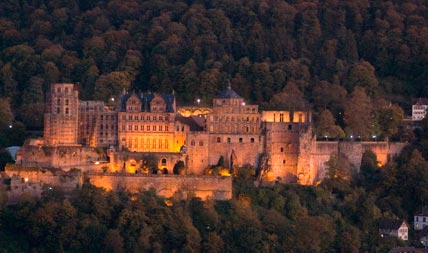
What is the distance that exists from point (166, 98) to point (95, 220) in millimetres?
12772

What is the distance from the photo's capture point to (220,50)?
119 m

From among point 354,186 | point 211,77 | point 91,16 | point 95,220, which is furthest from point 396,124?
point 91,16

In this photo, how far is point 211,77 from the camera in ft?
359

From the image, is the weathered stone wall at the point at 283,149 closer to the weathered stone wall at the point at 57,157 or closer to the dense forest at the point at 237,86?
the dense forest at the point at 237,86

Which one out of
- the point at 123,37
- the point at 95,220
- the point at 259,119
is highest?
the point at 123,37

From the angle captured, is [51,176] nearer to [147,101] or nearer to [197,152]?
[197,152]

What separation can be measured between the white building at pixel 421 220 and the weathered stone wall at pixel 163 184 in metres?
11.9

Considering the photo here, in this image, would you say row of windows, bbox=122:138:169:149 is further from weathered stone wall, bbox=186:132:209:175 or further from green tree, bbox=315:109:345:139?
green tree, bbox=315:109:345:139

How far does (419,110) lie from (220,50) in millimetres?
18692

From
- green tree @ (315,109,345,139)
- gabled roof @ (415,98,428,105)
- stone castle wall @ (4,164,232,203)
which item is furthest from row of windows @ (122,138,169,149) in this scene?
gabled roof @ (415,98,428,105)

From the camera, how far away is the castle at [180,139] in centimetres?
9300

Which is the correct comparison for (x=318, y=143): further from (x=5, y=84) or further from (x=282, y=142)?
(x=5, y=84)

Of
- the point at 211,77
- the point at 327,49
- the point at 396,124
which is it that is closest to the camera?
the point at 396,124

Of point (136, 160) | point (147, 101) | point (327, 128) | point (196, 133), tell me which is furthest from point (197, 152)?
point (327, 128)
